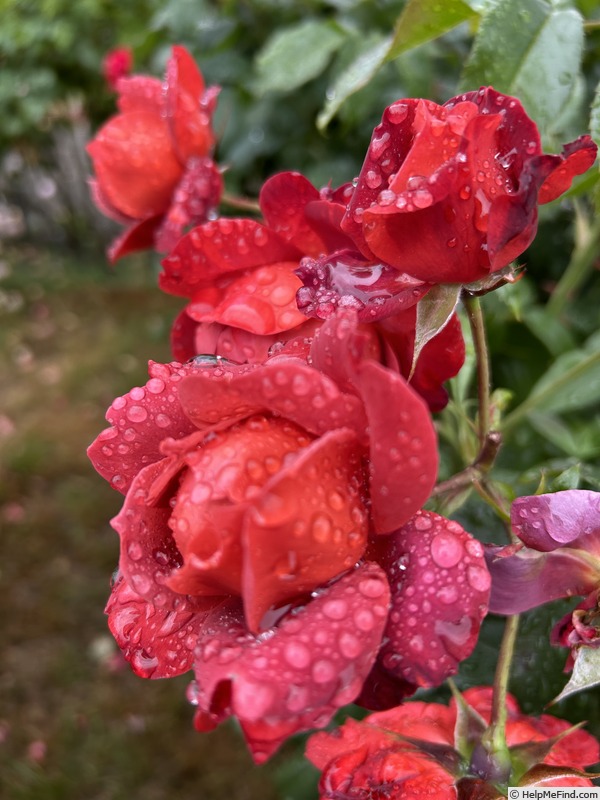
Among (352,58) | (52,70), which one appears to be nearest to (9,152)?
(52,70)

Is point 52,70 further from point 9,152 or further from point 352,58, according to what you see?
point 352,58

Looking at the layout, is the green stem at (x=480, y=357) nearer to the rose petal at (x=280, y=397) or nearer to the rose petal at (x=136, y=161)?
the rose petal at (x=280, y=397)

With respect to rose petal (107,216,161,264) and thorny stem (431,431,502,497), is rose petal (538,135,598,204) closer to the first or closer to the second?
thorny stem (431,431,502,497)

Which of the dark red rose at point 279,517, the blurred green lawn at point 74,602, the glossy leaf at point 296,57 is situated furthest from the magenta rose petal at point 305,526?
the blurred green lawn at point 74,602

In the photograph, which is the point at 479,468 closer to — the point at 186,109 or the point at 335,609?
the point at 335,609

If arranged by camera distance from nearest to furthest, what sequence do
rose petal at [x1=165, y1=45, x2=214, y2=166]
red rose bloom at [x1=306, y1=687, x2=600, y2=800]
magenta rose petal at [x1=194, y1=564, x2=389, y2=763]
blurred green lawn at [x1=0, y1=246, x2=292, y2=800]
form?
magenta rose petal at [x1=194, y1=564, x2=389, y2=763] < red rose bloom at [x1=306, y1=687, x2=600, y2=800] < rose petal at [x1=165, y1=45, x2=214, y2=166] < blurred green lawn at [x1=0, y1=246, x2=292, y2=800]

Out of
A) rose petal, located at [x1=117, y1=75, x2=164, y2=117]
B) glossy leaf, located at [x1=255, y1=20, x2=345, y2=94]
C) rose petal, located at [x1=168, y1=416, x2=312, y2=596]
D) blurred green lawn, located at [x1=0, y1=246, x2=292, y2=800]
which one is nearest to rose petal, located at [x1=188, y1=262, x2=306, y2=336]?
rose petal, located at [x1=168, y1=416, x2=312, y2=596]

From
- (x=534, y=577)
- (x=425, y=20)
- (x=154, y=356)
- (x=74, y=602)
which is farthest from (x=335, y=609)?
(x=154, y=356)
